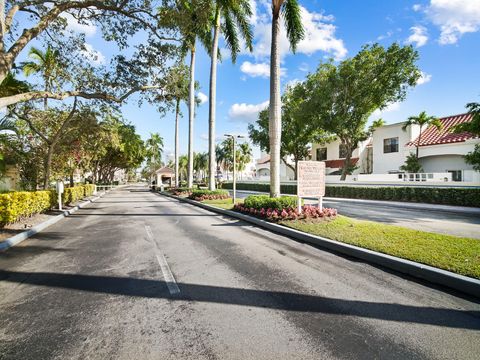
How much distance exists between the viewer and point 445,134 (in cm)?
2503

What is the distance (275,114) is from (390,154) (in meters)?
24.3

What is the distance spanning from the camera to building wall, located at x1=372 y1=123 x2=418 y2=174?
28109 millimetres

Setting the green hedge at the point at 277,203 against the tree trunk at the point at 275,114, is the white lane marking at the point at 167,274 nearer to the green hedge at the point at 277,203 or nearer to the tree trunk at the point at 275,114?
the green hedge at the point at 277,203

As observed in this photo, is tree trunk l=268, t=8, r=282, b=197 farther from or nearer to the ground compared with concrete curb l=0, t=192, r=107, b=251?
farther from the ground

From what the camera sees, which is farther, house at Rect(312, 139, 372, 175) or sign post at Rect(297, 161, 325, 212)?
house at Rect(312, 139, 372, 175)

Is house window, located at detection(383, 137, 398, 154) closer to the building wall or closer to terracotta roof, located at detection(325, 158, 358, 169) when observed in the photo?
the building wall

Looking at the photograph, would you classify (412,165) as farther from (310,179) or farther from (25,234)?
(25,234)

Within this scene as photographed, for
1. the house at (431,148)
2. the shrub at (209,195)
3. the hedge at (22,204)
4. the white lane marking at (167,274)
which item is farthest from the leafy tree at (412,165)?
the hedge at (22,204)

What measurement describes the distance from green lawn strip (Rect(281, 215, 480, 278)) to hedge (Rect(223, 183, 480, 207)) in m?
11.7

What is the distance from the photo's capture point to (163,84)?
13.2m

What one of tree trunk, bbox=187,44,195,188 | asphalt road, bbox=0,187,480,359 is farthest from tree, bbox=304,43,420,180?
asphalt road, bbox=0,187,480,359

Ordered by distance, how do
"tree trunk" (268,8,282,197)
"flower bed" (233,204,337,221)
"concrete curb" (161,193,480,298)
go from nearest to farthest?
"concrete curb" (161,193,480,298) < "flower bed" (233,204,337,221) < "tree trunk" (268,8,282,197)

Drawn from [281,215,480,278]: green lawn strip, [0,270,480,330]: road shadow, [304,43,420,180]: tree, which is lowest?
[0,270,480,330]: road shadow

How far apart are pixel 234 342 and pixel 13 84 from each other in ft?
55.4
